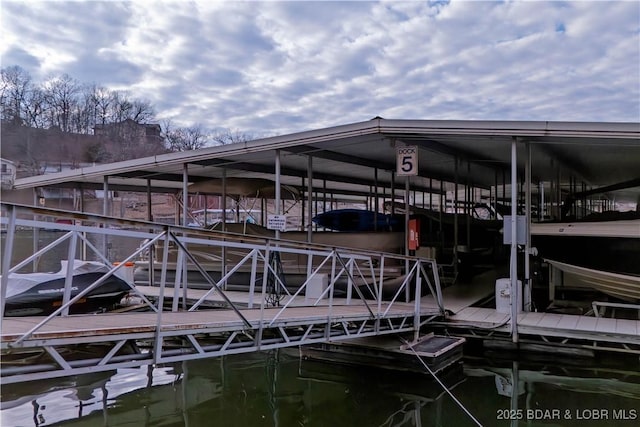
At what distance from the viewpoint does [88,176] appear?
10008 millimetres

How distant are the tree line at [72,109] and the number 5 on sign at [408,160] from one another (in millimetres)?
31170

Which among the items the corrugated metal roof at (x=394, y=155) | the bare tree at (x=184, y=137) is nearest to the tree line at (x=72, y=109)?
the bare tree at (x=184, y=137)

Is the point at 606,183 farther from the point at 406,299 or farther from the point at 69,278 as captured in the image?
the point at 69,278

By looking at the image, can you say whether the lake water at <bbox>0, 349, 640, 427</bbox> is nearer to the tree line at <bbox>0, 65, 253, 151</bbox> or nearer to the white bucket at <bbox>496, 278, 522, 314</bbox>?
the white bucket at <bbox>496, 278, 522, 314</bbox>

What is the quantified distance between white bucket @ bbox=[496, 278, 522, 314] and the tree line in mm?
31916

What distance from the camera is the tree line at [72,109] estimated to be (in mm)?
39138

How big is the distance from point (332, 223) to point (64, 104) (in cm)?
4144

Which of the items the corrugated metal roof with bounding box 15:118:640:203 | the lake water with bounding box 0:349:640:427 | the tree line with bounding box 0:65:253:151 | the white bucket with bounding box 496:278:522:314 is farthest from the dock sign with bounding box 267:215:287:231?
the tree line with bounding box 0:65:253:151

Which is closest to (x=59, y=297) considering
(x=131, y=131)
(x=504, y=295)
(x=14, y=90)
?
(x=504, y=295)

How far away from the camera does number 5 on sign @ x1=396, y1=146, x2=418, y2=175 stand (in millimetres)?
6973

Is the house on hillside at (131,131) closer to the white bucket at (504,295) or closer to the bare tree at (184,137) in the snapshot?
the bare tree at (184,137)

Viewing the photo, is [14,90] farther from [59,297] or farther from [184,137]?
[59,297]

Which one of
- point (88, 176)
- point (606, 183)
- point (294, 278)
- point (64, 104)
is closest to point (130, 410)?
point (294, 278)

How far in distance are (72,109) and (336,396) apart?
150 feet
